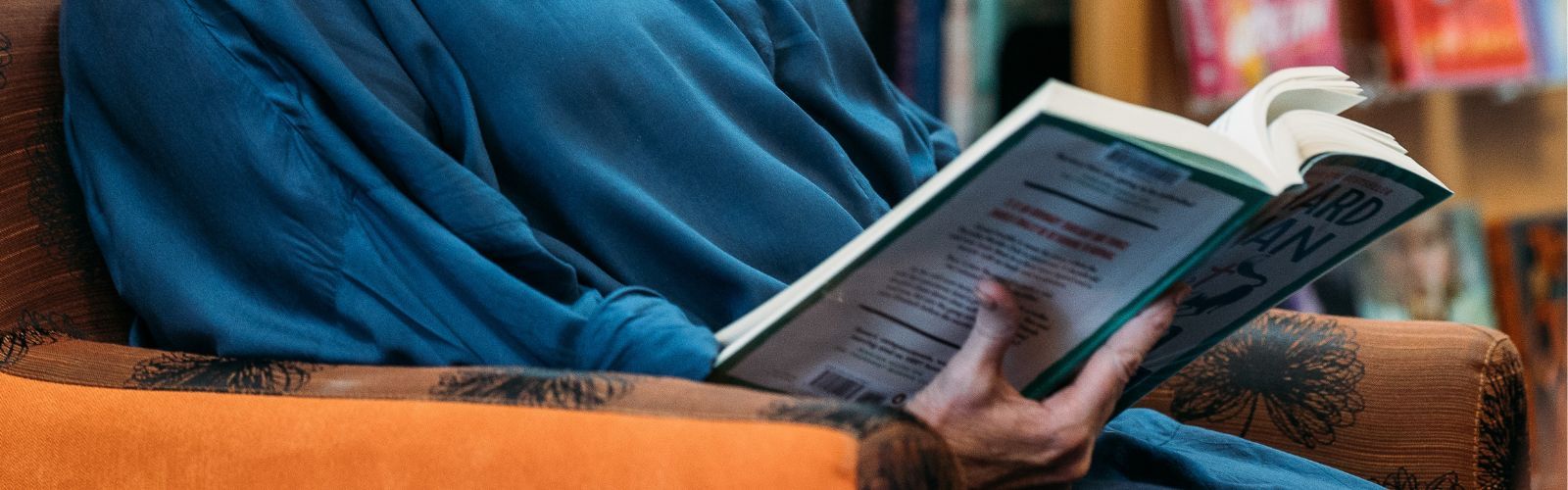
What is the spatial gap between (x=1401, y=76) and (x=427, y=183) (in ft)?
3.94

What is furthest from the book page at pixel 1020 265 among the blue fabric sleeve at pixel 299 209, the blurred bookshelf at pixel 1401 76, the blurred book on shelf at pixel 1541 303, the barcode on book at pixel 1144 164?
the blurred book on shelf at pixel 1541 303

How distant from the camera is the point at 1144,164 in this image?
1.47ft

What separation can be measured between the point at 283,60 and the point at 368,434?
211 millimetres

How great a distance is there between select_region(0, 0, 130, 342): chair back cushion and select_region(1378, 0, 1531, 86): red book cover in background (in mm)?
1284

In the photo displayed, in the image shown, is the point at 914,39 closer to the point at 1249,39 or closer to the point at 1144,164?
the point at 1249,39

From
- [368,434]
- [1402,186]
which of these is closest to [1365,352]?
[1402,186]

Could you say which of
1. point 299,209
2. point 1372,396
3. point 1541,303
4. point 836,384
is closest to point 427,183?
point 299,209

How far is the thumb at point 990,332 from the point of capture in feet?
1.61

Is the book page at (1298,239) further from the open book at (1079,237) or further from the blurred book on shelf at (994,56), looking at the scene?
the blurred book on shelf at (994,56)

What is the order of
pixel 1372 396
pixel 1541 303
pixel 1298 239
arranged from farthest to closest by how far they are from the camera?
pixel 1541 303 < pixel 1372 396 < pixel 1298 239

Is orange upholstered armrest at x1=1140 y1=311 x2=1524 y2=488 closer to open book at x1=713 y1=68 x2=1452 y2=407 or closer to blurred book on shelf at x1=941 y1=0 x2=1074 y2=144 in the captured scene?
open book at x1=713 y1=68 x2=1452 y2=407

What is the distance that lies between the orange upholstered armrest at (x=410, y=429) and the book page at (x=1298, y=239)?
20 centimetres

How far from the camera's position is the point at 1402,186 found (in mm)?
550

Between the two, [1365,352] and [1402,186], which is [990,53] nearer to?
[1365,352]
